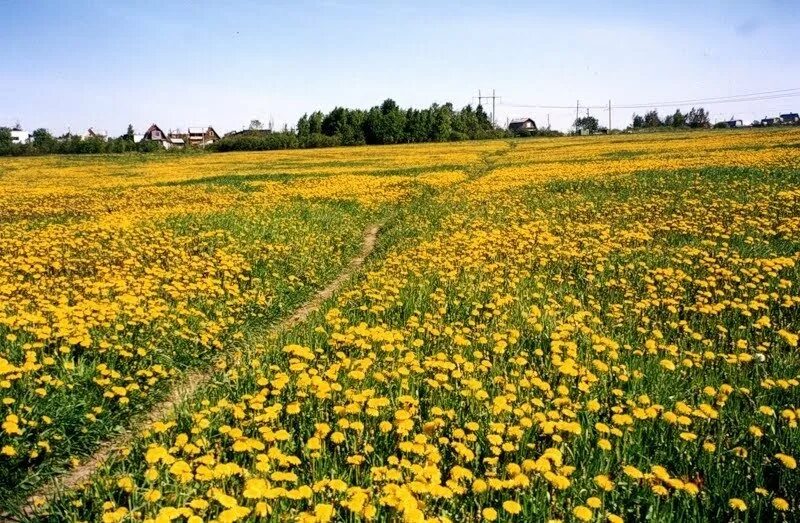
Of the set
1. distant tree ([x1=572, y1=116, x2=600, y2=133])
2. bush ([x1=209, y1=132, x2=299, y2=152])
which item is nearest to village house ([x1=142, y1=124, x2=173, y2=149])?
bush ([x1=209, y1=132, x2=299, y2=152])

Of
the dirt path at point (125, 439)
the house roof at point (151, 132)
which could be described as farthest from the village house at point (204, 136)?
the dirt path at point (125, 439)

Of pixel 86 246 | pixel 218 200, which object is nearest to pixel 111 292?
pixel 86 246

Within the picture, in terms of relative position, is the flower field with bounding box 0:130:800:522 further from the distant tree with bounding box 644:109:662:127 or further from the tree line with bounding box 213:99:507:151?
the distant tree with bounding box 644:109:662:127

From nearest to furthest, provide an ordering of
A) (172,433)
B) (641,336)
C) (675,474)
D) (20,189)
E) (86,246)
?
1. (675,474)
2. (172,433)
3. (641,336)
4. (86,246)
5. (20,189)

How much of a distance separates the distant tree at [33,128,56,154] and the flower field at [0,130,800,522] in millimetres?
87927

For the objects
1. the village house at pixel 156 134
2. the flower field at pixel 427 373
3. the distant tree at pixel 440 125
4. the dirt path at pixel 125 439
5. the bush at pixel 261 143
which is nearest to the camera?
the flower field at pixel 427 373

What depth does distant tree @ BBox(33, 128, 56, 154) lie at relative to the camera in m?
84.8

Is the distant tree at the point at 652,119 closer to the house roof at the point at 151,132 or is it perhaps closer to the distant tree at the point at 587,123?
the distant tree at the point at 587,123

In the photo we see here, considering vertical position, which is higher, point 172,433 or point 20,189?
point 20,189

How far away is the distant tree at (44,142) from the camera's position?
278ft

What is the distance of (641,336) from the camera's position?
20.4 feet

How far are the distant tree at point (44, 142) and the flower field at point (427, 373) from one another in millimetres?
87927

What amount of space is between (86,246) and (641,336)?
35.8ft

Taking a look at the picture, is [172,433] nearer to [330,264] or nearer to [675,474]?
[675,474]
